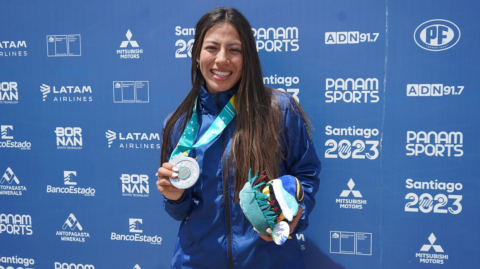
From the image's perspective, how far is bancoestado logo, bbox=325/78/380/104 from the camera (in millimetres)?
2055

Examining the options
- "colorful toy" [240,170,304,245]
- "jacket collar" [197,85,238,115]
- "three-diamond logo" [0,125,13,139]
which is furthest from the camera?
"three-diamond logo" [0,125,13,139]

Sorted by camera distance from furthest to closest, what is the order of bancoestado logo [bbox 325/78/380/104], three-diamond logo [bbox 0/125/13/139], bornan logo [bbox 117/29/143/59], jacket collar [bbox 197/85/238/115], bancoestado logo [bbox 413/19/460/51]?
1. three-diamond logo [bbox 0/125/13/139]
2. bornan logo [bbox 117/29/143/59]
3. bancoestado logo [bbox 325/78/380/104]
4. bancoestado logo [bbox 413/19/460/51]
5. jacket collar [bbox 197/85/238/115]

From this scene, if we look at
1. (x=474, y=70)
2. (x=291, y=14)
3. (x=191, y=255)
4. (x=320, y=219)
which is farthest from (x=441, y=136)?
(x=191, y=255)

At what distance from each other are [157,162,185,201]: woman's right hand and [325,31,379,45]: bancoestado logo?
1.05 meters

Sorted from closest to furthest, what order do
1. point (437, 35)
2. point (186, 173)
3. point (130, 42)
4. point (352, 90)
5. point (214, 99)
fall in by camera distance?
1. point (186, 173)
2. point (214, 99)
3. point (437, 35)
4. point (352, 90)
5. point (130, 42)

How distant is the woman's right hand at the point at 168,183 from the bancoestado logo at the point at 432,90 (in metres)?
1.21

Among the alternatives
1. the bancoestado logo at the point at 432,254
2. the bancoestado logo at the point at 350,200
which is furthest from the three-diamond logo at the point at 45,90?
the bancoestado logo at the point at 432,254

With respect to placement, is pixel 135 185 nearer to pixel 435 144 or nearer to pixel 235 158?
pixel 235 158

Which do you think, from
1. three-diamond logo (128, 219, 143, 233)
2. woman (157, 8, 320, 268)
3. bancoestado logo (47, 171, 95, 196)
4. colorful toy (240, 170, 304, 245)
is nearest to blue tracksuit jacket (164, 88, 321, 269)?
woman (157, 8, 320, 268)

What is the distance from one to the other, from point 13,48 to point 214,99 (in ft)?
5.04

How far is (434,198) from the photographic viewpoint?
205 centimetres

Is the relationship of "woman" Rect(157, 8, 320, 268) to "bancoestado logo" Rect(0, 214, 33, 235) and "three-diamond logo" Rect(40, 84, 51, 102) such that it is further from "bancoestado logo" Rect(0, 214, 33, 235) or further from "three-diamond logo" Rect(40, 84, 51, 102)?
"bancoestado logo" Rect(0, 214, 33, 235)

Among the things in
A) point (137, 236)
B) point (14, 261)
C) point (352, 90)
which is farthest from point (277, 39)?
point (14, 261)

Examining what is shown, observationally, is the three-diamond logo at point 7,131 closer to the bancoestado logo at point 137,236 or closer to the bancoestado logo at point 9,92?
the bancoestado logo at point 9,92
